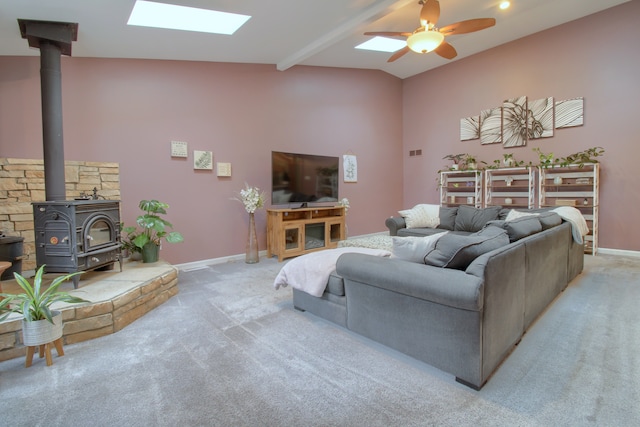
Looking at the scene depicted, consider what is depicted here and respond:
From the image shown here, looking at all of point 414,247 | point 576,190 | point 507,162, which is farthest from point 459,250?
point 576,190

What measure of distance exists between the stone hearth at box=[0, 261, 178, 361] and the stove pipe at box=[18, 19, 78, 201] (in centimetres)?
84

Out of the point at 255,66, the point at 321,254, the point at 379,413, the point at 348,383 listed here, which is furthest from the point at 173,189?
the point at 379,413

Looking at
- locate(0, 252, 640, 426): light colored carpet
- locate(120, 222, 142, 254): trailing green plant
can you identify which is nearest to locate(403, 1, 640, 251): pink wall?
locate(0, 252, 640, 426): light colored carpet

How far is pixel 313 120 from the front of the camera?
223 inches

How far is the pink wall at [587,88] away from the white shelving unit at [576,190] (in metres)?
0.20

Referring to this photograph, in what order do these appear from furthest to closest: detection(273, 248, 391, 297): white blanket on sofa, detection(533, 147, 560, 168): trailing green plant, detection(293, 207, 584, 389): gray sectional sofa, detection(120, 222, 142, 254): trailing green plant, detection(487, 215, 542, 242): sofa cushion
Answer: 1. detection(533, 147, 560, 168): trailing green plant
2. detection(120, 222, 142, 254): trailing green plant
3. detection(273, 248, 391, 297): white blanket on sofa
4. detection(487, 215, 542, 242): sofa cushion
5. detection(293, 207, 584, 389): gray sectional sofa

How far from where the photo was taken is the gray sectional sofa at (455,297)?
5.49ft

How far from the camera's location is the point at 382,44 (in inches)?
203

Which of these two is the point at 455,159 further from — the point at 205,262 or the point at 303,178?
the point at 205,262

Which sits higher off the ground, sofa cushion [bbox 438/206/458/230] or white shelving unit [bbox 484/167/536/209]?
white shelving unit [bbox 484/167/536/209]

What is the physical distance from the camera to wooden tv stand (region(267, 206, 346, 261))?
15.7ft

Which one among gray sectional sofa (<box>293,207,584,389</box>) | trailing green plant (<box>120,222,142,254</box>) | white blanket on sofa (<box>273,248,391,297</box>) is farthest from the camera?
trailing green plant (<box>120,222,142,254</box>)

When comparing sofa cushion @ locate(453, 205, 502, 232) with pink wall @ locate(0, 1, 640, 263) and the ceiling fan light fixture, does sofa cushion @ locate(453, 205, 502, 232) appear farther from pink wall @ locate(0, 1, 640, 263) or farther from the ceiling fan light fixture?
the ceiling fan light fixture

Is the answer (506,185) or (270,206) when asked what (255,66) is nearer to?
(270,206)
